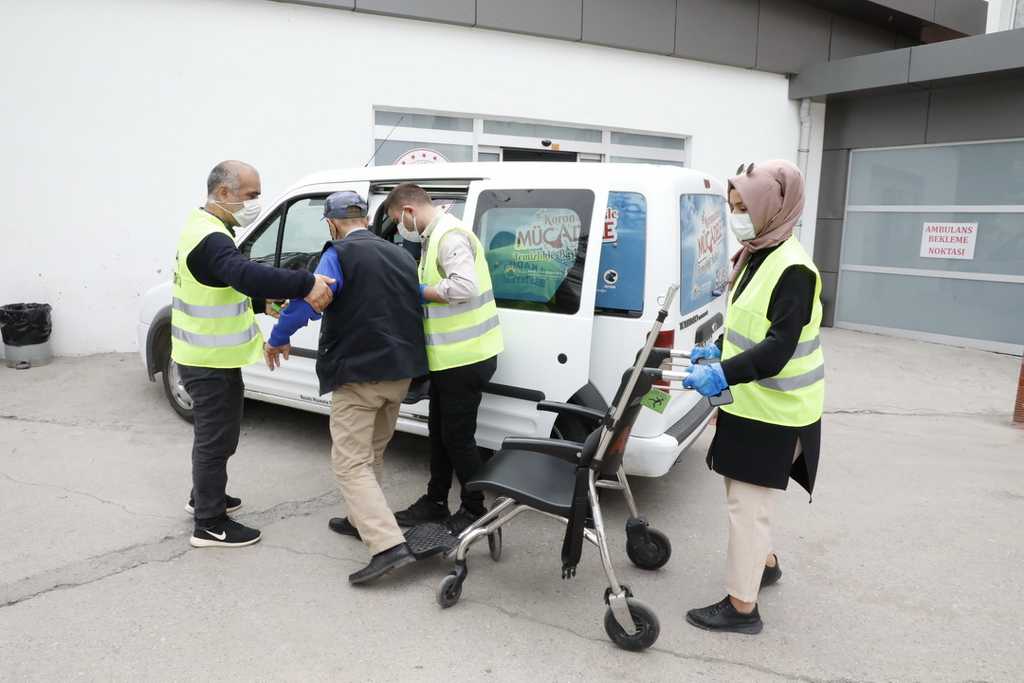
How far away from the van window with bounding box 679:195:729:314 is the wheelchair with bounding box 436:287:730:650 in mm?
951

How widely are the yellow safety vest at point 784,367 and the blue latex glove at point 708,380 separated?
245 mm

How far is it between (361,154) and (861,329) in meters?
7.60

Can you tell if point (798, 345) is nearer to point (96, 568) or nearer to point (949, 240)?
point (96, 568)

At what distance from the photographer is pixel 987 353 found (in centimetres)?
914

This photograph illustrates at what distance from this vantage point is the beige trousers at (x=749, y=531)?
2.87 metres

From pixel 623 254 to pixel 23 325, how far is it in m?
6.32

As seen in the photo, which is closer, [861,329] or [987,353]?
[987,353]

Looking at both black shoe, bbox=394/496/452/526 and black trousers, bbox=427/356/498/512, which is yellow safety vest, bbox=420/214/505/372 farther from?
black shoe, bbox=394/496/452/526

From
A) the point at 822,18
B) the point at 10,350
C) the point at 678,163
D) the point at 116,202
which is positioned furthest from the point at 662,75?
the point at 10,350

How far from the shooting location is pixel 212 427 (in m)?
3.59

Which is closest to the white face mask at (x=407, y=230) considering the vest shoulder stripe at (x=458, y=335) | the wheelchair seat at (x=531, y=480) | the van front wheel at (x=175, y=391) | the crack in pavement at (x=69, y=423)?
the vest shoulder stripe at (x=458, y=335)

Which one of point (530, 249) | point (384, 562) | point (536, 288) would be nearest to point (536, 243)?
point (530, 249)

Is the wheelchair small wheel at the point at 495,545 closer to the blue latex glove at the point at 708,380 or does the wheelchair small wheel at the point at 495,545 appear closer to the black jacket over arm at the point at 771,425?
the black jacket over arm at the point at 771,425

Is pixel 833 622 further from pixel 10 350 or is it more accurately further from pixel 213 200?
pixel 10 350
